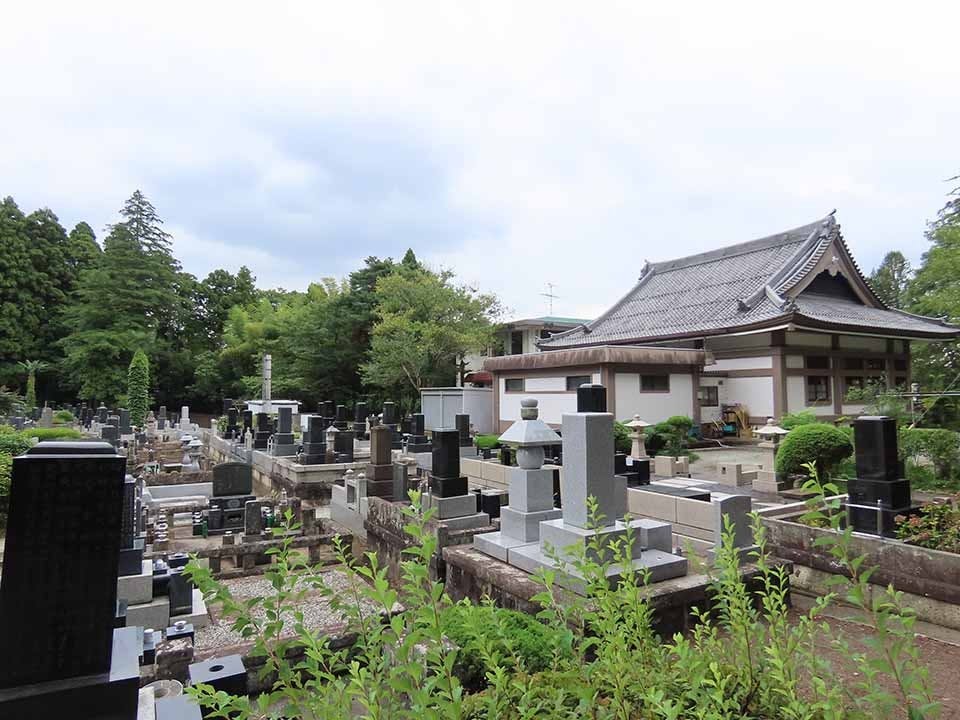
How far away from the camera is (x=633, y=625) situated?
2.54 m

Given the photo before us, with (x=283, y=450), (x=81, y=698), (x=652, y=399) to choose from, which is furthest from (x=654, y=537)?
(x=652, y=399)

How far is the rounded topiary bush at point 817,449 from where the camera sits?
30.9 ft

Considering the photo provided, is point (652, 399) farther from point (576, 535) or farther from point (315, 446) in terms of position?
point (576, 535)

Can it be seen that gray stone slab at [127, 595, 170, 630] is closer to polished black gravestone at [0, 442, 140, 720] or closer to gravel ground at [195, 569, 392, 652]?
gravel ground at [195, 569, 392, 652]

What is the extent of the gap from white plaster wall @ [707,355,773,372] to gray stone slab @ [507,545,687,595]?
14669 mm

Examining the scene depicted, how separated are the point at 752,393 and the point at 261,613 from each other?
55.0ft

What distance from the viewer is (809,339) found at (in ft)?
58.5

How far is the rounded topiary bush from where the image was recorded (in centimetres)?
943

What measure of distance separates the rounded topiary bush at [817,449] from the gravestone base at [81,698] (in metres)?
10.1

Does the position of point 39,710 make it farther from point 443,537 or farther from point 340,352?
point 340,352

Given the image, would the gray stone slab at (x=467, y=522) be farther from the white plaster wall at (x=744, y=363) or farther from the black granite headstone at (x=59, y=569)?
the white plaster wall at (x=744, y=363)

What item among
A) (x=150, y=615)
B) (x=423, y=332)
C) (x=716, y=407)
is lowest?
(x=150, y=615)

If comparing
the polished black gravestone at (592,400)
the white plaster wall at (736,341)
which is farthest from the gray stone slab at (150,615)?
the white plaster wall at (736,341)

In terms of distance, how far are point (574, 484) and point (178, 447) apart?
16649 mm
